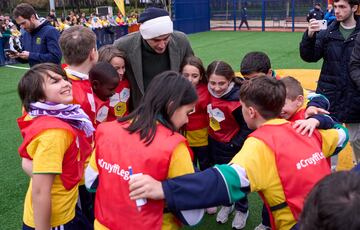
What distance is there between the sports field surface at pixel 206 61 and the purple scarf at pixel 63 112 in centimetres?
188

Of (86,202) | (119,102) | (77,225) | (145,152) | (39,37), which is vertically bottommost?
(86,202)

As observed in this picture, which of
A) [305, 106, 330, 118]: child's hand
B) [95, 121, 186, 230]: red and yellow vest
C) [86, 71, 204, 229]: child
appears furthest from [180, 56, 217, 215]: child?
[95, 121, 186, 230]: red and yellow vest

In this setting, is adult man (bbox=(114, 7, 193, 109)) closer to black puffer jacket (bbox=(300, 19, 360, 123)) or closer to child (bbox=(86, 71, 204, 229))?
black puffer jacket (bbox=(300, 19, 360, 123))

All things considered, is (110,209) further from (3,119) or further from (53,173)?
(3,119)

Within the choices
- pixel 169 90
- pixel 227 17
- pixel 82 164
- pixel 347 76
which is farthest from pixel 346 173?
pixel 227 17

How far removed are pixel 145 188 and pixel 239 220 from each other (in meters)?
2.19

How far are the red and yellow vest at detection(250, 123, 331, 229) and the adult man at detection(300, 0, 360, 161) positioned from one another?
7.34 feet

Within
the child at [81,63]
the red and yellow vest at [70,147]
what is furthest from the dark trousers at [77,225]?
the child at [81,63]

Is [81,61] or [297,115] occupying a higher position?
[81,61]

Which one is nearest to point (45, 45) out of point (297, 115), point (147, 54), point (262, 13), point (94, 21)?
point (147, 54)

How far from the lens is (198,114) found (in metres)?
3.75

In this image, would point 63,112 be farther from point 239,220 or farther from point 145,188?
point 239,220

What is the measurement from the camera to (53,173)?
207 centimetres

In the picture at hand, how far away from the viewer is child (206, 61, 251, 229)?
136 inches
